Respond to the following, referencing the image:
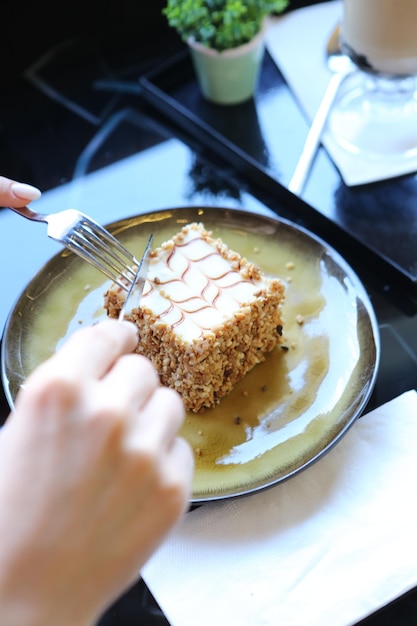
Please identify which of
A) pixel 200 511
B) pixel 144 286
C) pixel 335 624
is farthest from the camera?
pixel 144 286

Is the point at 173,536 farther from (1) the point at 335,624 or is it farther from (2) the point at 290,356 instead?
(2) the point at 290,356

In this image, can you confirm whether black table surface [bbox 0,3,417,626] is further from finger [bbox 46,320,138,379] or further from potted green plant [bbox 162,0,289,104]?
finger [bbox 46,320,138,379]

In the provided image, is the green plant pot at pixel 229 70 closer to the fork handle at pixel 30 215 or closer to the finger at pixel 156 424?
the fork handle at pixel 30 215

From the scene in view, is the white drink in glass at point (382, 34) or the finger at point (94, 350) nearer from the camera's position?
the finger at point (94, 350)

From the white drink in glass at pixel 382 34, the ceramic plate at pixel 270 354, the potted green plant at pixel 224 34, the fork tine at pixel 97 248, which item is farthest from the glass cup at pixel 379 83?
the fork tine at pixel 97 248

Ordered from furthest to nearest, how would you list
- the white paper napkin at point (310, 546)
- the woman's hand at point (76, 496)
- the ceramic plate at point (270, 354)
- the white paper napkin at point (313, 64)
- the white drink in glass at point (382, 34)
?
the white paper napkin at point (313, 64), the white drink in glass at point (382, 34), the ceramic plate at point (270, 354), the white paper napkin at point (310, 546), the woman's hand at point (76, 496)

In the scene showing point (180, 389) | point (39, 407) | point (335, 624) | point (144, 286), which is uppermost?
point (39, 407)

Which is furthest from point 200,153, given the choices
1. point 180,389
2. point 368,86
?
point 180,389
